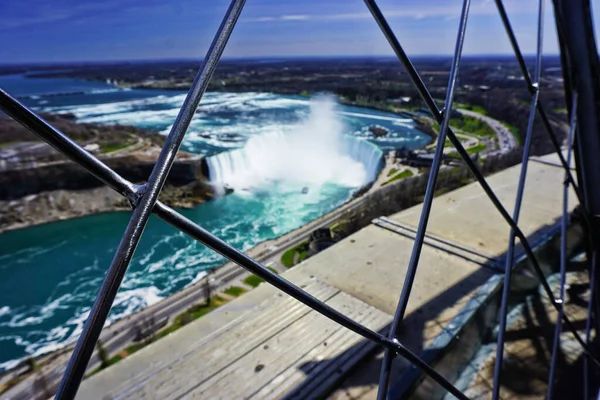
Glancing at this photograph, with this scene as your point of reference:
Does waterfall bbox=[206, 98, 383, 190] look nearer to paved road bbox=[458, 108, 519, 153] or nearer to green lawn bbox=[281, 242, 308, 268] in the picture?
paved road bbox=[458, 108, 519, 153]

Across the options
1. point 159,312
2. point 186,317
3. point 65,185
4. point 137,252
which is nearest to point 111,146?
point 65,185

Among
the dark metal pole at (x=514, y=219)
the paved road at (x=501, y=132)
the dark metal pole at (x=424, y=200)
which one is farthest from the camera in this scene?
the paved road at (x=501, y=132)

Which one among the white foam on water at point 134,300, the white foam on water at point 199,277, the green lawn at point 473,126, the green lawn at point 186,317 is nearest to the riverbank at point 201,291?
the green lawn at point 186,317

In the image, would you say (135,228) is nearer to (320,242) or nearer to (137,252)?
(320,242)

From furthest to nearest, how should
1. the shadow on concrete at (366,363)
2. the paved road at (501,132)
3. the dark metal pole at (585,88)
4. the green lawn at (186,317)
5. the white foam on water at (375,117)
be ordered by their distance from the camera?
the white foam on water at (375,117), the paved road at (501,132), the green lawn at (186,317), the shadow on concrete at (366,363), the dark metal pole at (585,88)

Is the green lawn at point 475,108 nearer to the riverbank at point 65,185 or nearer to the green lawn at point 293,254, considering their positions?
the riverbank at point 65,185

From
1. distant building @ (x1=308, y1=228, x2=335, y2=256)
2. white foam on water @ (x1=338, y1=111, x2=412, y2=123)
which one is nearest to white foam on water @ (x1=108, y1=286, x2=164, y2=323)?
distant building @ (x1=308, y1=228, x2=335, y2=256)

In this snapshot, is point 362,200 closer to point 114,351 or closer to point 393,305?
point 114,351

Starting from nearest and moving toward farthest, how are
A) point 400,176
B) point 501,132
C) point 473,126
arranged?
point 400,176 → point 501,132 → point 473,126
